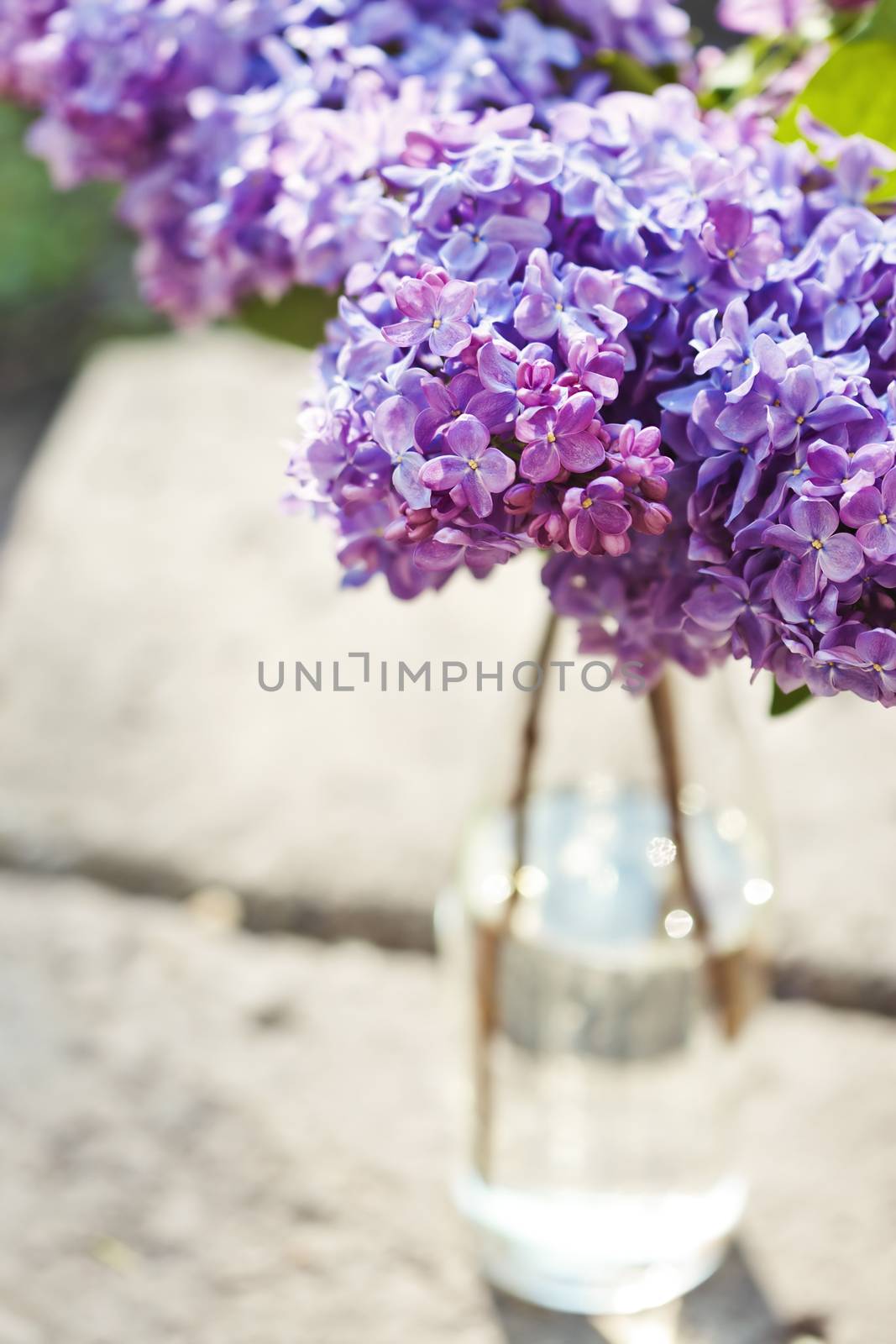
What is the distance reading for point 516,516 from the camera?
1.11 ft

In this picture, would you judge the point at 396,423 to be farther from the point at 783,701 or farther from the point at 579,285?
the point at 783,701

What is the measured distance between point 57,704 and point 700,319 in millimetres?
757

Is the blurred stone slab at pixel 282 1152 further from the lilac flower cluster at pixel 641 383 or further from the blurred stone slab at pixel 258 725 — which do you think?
the lilac flower cluster at pixel 641 383

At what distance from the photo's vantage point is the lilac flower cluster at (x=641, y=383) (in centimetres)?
33

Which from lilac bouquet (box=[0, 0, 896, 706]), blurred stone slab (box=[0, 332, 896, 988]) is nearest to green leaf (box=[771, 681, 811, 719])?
lilac bouquet (box=[0, 0, 896, 706])

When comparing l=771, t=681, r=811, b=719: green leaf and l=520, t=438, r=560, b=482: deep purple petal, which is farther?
l=771, t=681, r=811, b=719: green leaf

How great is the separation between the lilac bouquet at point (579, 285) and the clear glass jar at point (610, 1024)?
0.24 metres

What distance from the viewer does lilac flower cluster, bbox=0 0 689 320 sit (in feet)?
1.38

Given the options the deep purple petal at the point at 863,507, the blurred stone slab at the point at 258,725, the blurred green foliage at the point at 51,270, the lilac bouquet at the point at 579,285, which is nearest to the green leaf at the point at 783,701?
the lilac bouquet at the point at 579,285

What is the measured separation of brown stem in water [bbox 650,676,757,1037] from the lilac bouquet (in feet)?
0.50

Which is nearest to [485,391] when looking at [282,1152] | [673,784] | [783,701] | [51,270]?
[783,701]

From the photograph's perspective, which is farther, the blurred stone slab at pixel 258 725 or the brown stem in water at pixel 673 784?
the blurred stone slab at pixel 258 725

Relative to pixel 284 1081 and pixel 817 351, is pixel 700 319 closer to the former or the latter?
pixel 817 351

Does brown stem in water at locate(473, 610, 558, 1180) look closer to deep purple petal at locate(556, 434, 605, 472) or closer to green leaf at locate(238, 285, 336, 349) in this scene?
green leaf at locate(238, 285, 336, 349)
